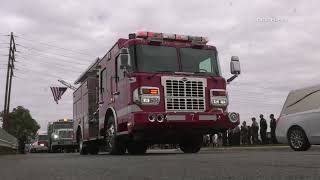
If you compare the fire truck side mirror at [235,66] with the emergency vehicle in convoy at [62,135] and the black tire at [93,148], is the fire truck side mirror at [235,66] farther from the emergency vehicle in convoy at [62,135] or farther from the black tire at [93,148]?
the emergency vehicle in convoy at [62,135]

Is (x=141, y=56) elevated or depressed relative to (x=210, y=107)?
elevated

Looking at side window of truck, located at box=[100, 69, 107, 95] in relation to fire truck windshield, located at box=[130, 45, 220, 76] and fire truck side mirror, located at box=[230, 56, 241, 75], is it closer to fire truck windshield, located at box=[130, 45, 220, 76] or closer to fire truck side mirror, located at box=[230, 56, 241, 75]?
fire truck windshield, located at box=[130, 45, 220, 76]

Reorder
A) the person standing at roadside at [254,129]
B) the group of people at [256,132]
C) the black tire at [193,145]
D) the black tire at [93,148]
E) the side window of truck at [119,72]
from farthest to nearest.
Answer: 1. the person standing at roadside at [254,129]
2. the group of people at [256,132]
3. the black tire at [93,148]
4. the black tire at [193,145]
5. the side window of truck at [119,72]

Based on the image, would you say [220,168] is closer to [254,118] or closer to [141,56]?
[141,56]

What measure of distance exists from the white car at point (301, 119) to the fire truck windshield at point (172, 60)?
2170 mm

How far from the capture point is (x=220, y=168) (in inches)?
305

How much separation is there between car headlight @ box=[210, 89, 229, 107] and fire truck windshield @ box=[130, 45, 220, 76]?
496 mm

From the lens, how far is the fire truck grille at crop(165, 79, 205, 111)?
1362cm

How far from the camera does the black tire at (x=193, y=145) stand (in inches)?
611

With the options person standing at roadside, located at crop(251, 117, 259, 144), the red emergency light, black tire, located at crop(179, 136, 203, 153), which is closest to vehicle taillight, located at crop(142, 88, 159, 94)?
the red emergency light

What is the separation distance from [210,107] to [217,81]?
2.37 feet

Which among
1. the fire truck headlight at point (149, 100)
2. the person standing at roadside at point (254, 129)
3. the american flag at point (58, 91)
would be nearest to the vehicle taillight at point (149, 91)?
the fire truck headlight at point (149, 100)

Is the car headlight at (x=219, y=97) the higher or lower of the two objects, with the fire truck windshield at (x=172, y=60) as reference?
lower

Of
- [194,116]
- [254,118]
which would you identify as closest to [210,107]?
[194,116]
